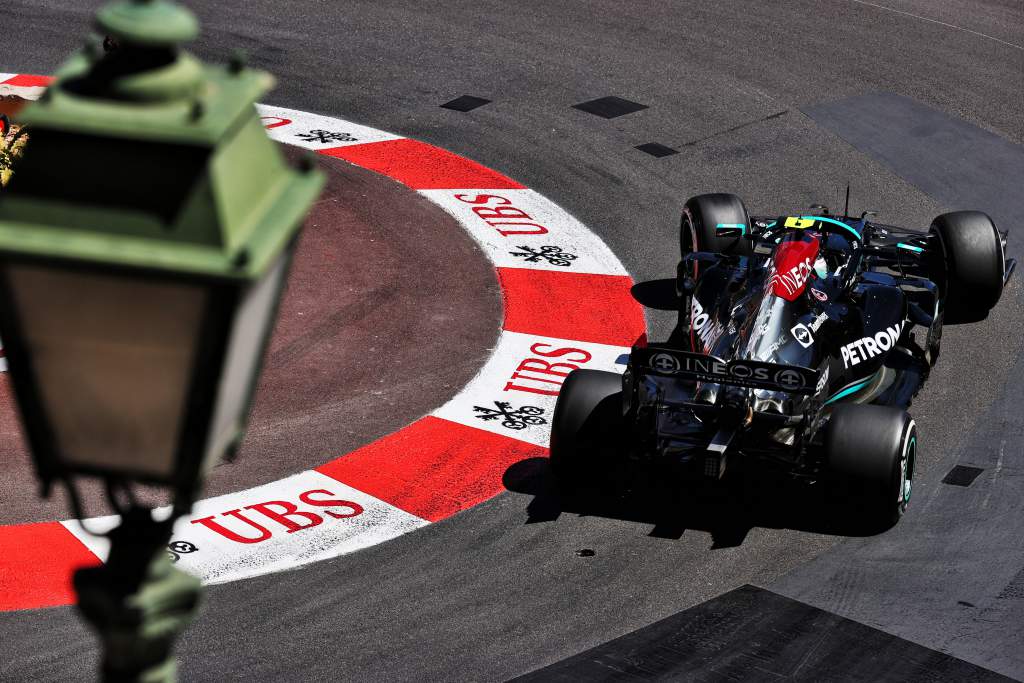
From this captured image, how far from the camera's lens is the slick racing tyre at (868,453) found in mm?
8352

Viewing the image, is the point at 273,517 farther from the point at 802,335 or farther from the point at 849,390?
the point at 849,390

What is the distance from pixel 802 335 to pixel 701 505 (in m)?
1.31

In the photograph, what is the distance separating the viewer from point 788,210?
13.9 meters

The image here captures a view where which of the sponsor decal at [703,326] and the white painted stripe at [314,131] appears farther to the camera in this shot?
the white painted stripe at [314,131]

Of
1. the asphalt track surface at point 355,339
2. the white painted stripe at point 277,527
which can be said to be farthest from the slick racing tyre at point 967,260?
the white painted stripe at point 277,527

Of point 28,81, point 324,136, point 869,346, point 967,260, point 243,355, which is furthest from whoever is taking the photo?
point 28,81

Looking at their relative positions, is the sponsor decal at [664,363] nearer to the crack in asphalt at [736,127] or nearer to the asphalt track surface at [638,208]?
the asphalt track surface at [638,208]

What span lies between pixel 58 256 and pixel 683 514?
7.23 m

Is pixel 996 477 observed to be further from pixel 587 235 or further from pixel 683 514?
pixel 587 235

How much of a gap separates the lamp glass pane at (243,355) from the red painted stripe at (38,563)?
5.66 m

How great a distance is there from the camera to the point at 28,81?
1645cm

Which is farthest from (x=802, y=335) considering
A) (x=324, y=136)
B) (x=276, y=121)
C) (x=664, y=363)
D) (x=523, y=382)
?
(x=276, y=121)

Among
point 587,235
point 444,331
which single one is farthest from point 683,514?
point 587,235

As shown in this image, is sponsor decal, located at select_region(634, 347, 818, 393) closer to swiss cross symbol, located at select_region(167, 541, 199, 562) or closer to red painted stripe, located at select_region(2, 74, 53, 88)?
swiss cross symbol, located at select_region(167, 541, 199, 562)
